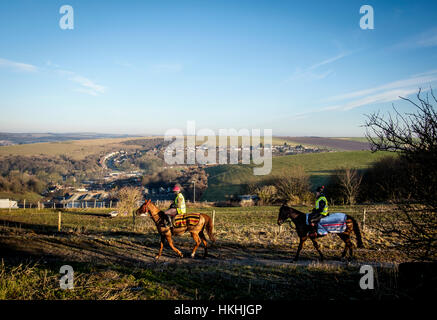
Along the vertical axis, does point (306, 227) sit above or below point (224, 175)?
above

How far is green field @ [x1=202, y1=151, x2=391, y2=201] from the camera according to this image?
5119 centimetres

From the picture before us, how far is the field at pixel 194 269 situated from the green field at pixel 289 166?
120ft

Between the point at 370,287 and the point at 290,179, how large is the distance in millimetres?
31370

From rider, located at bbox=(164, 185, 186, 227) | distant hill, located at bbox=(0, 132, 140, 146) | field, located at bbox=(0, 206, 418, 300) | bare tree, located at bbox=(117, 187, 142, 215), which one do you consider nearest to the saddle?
field, located at bbox=(0, 206, 418, 300)

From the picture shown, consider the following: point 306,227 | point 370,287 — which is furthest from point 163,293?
point 306,227

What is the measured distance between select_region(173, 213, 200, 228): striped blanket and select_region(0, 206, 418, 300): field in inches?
50.6

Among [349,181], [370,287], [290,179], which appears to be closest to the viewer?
[370,287]

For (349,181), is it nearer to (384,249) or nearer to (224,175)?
(384,249)

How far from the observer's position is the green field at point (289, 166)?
5119 cm

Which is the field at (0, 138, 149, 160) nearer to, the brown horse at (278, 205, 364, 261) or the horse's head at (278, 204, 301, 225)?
the horse's head at (278, 204, 301, 225)

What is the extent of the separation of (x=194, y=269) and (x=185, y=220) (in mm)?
2285

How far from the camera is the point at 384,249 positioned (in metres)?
11.0

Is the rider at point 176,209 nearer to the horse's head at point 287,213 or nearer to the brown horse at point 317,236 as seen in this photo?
the horse's head at point 287,213

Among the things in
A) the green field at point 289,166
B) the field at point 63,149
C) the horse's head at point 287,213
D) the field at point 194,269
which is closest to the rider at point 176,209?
the field at point 194,269
